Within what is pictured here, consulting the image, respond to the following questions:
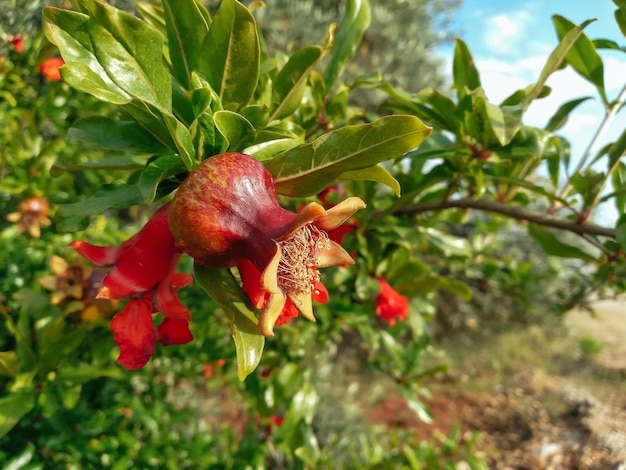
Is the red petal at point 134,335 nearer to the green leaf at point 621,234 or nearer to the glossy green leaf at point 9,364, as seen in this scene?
the glossy green leaf at point 9,364

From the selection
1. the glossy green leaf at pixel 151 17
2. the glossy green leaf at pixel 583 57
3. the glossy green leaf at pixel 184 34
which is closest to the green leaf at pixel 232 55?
the glossy green leaf at pixel 184 34

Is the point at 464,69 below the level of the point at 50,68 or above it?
above

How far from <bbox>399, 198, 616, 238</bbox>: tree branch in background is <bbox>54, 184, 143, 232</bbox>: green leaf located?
0.63m

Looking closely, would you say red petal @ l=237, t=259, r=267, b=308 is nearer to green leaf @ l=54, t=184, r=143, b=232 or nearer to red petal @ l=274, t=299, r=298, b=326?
red petal @ l=274, t=299, r=298, b=326

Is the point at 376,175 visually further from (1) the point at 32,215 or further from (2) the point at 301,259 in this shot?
(1) the point at 32,215

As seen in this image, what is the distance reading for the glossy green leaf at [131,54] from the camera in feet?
1.56

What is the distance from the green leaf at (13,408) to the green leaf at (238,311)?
1.84 feet

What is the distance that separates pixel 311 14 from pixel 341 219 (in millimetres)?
3848

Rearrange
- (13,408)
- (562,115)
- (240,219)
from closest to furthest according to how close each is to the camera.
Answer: (240,219) < (13,408) < (562,115)

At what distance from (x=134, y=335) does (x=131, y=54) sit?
→ 1.11 ft

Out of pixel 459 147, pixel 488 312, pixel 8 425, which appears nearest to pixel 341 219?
pixel 459 147

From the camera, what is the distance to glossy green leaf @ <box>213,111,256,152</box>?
0.48m

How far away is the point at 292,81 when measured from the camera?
629 millimetres

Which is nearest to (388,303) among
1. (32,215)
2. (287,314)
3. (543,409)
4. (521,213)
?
(521,213)
